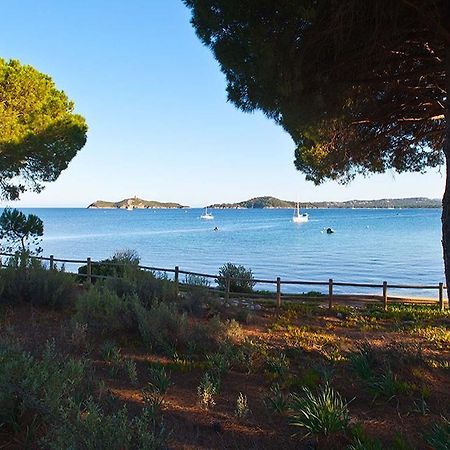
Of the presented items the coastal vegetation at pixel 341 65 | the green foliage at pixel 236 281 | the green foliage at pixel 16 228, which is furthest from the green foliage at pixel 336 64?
the green foliage at pixel 16 228

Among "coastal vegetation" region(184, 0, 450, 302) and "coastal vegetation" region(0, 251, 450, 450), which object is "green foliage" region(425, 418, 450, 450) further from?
"coastal vegetation" region(184, 0, 450, 302)

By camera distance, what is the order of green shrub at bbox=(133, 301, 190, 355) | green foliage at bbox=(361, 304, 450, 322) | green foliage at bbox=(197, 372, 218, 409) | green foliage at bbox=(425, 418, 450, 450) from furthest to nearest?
1. green foliage at bbox=(361, 304, 450, 322)
2. green shrub at bbox=(133, 301, 190, 355)
3. green foliage at bbox=(197, 372, 218, 409)
4. green foliage at bbox=(425, 418, 450, 450)

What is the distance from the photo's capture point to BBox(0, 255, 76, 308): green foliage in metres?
8.51

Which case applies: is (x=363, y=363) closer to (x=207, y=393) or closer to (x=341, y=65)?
(x=207, y=393)

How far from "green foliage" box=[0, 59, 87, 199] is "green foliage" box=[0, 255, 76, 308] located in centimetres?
662

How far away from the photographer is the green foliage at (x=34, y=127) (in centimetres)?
1427

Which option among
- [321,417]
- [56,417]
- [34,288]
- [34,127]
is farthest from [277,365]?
[34,127]


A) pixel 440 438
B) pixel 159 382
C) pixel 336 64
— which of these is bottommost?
pixel 159 382

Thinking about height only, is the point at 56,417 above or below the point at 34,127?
below

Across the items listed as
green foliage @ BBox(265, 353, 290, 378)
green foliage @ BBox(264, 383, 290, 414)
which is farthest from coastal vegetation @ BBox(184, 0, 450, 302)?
green foliage @ BBox(264, 383, 290, 414)

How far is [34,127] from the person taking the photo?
49.1ft

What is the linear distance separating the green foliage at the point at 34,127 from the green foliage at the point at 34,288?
261 inches

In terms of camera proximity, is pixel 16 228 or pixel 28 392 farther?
pixel 16 228

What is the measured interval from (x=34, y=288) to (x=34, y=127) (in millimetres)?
8120
